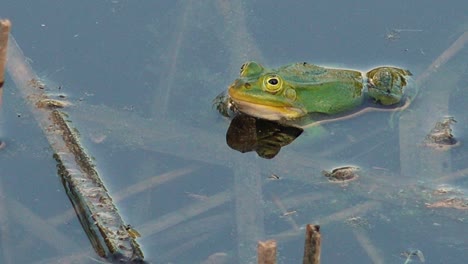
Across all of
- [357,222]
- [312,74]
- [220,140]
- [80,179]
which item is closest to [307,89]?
[312,74]

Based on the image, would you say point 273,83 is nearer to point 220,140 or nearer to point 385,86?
point 220,140

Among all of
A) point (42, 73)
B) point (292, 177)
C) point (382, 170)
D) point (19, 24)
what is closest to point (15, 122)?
point (42, 73)

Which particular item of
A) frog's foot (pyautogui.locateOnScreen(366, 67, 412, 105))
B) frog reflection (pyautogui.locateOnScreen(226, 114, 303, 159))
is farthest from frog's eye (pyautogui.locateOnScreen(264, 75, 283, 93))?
frog's foot (pyautogui.locateOnScreen(366, 67, 412, 105))

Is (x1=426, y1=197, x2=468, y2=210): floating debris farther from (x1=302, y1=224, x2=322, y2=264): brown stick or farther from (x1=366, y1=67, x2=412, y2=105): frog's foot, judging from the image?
(x1=302, y1=224, x2=322, y2=264): brown stick

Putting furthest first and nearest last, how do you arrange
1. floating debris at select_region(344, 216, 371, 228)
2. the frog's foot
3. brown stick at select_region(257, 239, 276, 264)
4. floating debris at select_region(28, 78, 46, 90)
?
1. the frog's foot
2. floating debris at select_region(28, 78, 46, 90)
3. floating debris at select_region(344, 216, 371, 228)
4. brown stick at select_region(257, 239, 276, 264)

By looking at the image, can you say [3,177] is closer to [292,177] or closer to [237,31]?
[292,177]
